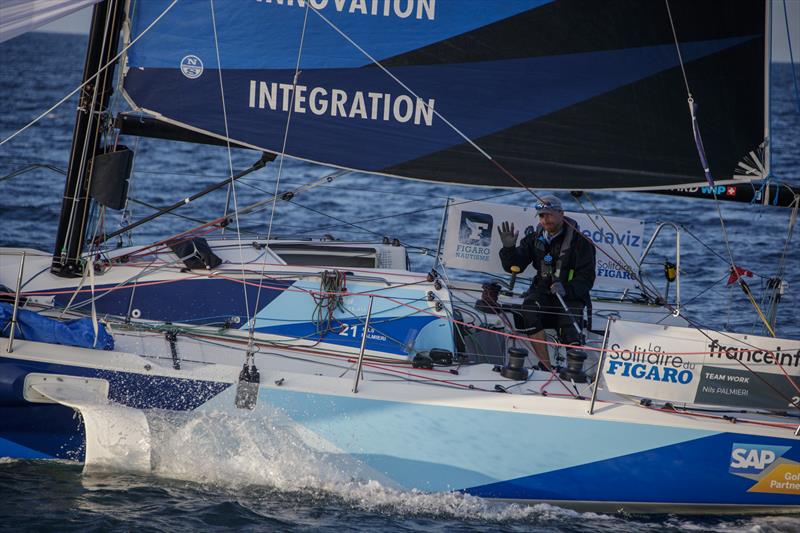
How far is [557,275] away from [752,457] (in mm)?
1858

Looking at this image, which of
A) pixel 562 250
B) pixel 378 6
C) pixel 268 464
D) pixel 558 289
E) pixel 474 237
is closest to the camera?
pixel 268 464

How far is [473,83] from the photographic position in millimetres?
7125

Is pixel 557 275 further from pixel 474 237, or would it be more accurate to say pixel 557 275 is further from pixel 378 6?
pixel 378 6

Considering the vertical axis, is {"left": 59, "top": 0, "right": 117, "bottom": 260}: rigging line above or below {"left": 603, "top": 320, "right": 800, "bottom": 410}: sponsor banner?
above

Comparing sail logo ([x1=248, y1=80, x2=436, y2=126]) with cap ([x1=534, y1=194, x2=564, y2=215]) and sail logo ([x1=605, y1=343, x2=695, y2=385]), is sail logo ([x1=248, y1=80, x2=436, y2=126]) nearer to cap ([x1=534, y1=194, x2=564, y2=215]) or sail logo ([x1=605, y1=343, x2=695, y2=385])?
cap ([x1=534, y1=194, x2=564, y2=215])

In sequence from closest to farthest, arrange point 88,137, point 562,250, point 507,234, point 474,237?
point 88,137 → point 562,250 → point 507,234 → point 474,237

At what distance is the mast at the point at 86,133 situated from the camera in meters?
7.02

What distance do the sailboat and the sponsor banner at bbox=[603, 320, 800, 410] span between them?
0.01m

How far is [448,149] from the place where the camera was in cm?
711

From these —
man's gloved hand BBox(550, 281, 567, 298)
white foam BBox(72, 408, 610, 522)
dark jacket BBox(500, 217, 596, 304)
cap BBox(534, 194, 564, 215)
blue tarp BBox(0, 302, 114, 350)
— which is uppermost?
cap BBox(534, 194, 564, 215)

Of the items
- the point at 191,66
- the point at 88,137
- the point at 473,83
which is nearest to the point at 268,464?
the point at 88,137

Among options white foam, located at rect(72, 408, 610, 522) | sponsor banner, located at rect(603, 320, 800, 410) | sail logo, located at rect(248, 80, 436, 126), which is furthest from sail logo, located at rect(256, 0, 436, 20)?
white foam, located at rect(72, 408, 610, 522)

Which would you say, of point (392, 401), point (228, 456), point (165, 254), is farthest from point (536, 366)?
point (165, 254)

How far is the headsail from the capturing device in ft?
23.0
